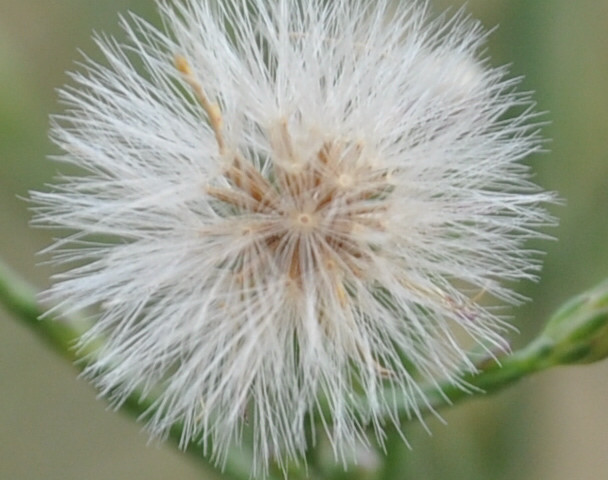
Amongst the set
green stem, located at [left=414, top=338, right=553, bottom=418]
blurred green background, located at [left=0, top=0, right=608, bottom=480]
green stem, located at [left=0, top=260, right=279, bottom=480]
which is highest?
blurred green background, located at [left=0, top=0, right=608, bottom=480]

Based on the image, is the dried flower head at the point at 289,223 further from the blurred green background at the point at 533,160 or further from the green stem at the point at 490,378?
the blurred green background at the point at 533,160

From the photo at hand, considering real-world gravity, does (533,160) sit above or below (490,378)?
above

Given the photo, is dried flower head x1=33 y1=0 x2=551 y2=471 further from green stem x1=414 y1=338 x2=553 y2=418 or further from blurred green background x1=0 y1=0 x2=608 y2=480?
blurred green background x1=0 y1=0 x2=608 y2=480

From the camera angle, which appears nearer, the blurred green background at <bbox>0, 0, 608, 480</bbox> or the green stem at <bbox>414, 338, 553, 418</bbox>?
the green stem at <bbox>414, 338, 553, 418</bbox>

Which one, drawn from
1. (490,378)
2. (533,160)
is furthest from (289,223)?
(533,160)

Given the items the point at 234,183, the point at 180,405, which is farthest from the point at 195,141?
the point at 180,405

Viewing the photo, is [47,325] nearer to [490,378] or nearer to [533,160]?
[490,378]

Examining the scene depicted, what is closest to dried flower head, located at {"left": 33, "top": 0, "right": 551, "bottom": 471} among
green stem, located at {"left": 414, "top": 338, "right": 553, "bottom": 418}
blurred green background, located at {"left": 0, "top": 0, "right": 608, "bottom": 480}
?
green stem, located at {"left": 414, "top": 338, "right": 553, "bottom": 418}

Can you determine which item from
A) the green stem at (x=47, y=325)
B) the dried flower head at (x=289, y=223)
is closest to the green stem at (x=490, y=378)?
the dried flower head at (x=289, y=223)

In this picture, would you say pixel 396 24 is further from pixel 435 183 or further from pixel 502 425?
pixel 502 425

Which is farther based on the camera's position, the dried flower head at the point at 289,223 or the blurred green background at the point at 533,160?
the blurred green background at the point at 533,160
